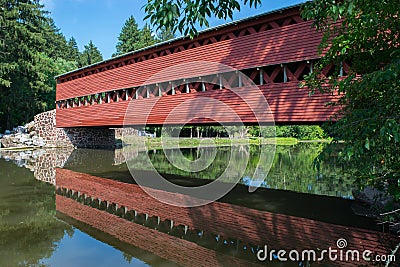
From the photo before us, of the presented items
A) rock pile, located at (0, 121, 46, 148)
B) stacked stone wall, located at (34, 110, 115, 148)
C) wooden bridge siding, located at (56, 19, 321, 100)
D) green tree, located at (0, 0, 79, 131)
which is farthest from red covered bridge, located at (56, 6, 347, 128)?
green tree, located at (0, 0, 79, 131)

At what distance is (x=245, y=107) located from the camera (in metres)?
9.66

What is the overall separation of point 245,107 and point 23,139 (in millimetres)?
18941

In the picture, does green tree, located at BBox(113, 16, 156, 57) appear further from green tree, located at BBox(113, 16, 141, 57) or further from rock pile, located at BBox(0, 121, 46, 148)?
rock pile, located at BBox(0, 121, 46, 148)

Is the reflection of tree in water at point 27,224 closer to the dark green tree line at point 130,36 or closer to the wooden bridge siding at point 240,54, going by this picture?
the wooden bridge siding at point 240,54

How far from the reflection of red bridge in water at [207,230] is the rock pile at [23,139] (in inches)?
692

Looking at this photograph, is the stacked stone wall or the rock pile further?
the stacked stone wall

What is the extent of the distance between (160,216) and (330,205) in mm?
3500

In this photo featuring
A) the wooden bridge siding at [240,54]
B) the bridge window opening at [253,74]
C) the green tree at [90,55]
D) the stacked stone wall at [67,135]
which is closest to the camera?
the wooden bridge siding at [240,54]

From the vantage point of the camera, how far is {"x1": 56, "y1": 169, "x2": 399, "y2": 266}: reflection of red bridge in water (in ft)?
13.8

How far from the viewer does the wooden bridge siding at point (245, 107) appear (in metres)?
8.20

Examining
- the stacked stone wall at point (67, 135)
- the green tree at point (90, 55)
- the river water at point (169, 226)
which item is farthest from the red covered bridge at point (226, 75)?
the green tree at point (90, 55)

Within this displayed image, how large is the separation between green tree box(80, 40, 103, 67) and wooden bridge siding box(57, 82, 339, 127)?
40947 millimetres

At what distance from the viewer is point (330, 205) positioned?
270 inches
